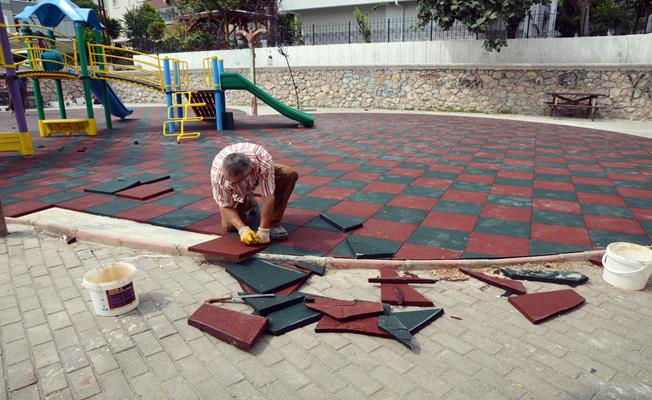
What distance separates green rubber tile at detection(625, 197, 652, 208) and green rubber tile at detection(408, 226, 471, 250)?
2424 mm

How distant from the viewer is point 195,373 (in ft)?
7.36

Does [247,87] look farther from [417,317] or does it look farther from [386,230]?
[417,317]

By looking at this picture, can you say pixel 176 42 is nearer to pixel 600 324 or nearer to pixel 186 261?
pixel 186 261

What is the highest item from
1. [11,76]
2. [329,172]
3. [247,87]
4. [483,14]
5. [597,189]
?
[483,14]

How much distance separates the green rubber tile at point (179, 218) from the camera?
4.32m

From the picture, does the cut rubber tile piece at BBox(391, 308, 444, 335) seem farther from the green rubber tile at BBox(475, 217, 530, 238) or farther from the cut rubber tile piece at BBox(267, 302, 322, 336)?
the green rubber tile at BBox(475, 217, 530, 238)

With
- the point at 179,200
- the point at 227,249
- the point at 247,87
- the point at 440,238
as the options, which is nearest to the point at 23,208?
the point at 179,200

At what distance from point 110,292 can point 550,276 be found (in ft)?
10.6

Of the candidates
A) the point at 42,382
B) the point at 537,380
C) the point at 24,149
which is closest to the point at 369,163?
the point at 537,380

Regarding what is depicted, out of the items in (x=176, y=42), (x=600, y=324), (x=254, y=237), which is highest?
(x=176, y=42)

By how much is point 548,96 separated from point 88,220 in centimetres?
1481

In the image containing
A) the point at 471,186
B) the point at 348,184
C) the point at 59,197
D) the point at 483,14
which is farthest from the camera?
the point at 483,14

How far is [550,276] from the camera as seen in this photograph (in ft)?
10.7

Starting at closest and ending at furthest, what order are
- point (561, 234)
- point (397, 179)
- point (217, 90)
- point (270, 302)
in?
1. point (270, 302)
2. point (561, 234)
3. point (397, 179)
4. point (217, 90)
